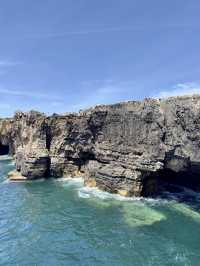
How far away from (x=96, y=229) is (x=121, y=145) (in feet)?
54.0

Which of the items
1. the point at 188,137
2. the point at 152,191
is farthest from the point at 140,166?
the point at 188,137

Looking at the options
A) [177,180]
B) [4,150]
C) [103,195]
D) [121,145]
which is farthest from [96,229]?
[4,150]

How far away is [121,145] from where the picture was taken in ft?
155

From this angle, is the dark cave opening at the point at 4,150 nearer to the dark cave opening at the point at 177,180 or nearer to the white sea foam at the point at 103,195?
the white sea foam at the point at 103,195

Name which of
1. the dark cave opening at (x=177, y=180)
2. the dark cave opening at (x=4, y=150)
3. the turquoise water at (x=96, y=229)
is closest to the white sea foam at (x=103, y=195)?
the turquoise water at (x=96, y=229)

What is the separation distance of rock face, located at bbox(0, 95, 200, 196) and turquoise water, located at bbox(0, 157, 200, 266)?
325cm

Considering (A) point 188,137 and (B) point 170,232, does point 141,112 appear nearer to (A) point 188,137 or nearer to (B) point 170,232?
(A) point 188,137

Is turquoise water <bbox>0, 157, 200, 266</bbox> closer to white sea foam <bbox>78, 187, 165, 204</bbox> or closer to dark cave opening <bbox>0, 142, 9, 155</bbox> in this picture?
white sea foam <bbox>78, 187, 165, 204</bbox>

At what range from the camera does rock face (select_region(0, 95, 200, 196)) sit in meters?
39.2

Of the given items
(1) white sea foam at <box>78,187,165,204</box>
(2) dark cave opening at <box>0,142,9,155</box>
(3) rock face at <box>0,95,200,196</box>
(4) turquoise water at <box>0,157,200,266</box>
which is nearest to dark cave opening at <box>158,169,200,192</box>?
(3) rock face at <box>0,95,200,196</box>

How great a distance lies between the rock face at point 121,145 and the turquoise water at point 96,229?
3245 mm

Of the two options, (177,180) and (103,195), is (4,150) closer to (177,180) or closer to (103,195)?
(103,195)

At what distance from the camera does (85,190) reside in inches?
1906

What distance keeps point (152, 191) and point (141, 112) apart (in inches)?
428
